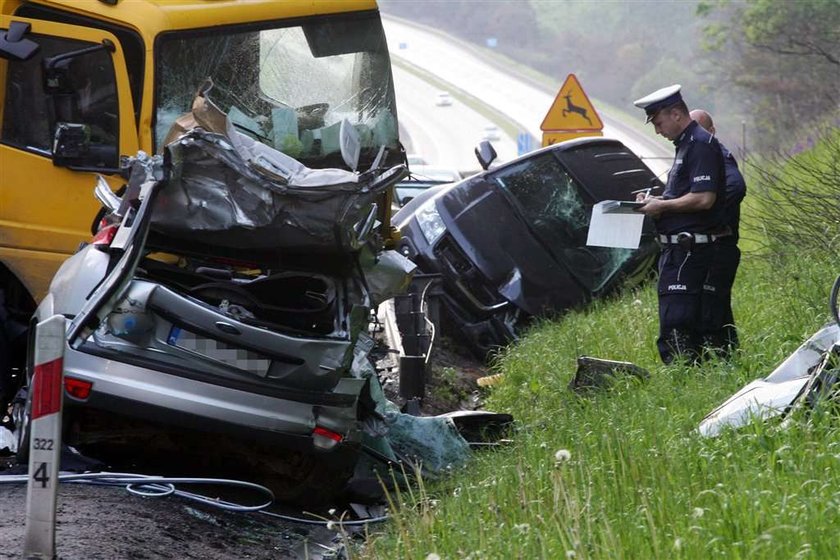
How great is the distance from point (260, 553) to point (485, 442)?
85.0 inches

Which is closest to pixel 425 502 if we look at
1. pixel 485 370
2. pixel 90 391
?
pixel 90 391

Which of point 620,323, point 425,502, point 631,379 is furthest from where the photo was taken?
point 620,323

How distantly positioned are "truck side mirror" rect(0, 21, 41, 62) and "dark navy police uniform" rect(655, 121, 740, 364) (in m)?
3.63

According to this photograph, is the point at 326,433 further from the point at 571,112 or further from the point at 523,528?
the point at 571,112

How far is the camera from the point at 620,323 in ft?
34.6

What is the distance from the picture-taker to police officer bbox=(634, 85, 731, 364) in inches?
300

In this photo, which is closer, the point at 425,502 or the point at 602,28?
the point at 425,502

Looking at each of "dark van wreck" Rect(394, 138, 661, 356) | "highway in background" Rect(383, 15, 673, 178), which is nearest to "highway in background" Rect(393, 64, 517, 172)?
"highway in background" Rect(383, 15, 673, 178)

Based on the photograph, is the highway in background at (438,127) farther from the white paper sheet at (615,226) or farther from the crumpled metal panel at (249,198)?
the crumpled metal panel at (249,198)

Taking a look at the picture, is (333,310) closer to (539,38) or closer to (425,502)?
(425,502)

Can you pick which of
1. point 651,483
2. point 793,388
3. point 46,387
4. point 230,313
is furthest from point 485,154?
point 46,387

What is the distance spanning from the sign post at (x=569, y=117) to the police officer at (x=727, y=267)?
773 centimetres

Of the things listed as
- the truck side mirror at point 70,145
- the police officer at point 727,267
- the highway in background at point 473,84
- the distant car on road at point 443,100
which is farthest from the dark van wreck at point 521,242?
the distant car on road at point 443,100

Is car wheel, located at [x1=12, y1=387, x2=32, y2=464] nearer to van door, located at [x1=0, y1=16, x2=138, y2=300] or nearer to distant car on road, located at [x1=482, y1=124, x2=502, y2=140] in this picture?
van door, located at [x1=0, y1=16, x2=138, y2=300]
